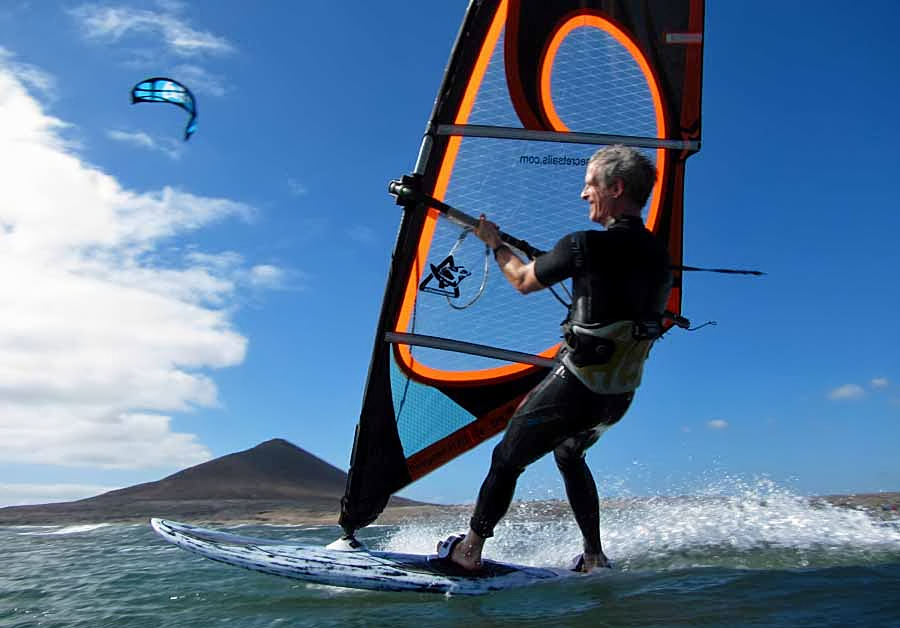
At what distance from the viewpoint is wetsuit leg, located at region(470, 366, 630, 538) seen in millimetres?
3605

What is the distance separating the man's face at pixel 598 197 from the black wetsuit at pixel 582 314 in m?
0.08

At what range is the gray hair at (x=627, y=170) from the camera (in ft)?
11.5

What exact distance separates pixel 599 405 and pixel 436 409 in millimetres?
1454

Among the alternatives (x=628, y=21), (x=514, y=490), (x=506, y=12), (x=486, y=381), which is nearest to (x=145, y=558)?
(x=486, y=381)

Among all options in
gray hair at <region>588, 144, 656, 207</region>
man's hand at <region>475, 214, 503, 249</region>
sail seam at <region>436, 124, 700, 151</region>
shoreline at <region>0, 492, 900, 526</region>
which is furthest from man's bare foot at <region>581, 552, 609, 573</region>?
shoreline at <region>0, 492, 900, 526</region>

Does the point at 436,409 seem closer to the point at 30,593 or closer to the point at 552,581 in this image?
the point at 552,581

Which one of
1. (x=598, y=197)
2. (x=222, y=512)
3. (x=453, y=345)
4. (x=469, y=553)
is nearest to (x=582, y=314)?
(x=598, y=197)

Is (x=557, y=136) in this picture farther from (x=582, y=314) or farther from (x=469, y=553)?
(x=469, y=553)

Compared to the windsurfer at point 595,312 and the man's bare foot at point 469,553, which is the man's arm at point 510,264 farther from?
the man's bare foot at point 469,553

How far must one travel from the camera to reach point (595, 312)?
3.46m

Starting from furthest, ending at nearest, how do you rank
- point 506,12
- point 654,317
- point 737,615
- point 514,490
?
point 506,12 → point 514,490 → point 654,317 → point 737,615

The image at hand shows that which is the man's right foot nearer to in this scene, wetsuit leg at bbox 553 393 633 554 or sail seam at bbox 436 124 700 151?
wetsuit leg at bbox 553 393 633 554

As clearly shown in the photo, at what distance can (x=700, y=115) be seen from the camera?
4914 mm

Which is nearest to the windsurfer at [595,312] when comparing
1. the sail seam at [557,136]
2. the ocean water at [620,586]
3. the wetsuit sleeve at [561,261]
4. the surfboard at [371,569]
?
the wetsuit sleeve at [561,261]
